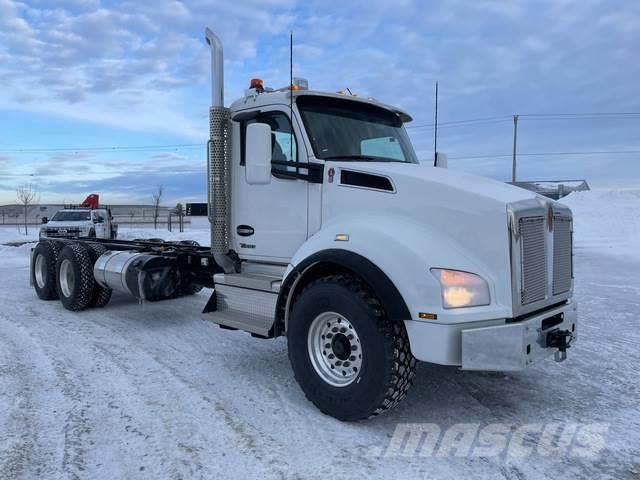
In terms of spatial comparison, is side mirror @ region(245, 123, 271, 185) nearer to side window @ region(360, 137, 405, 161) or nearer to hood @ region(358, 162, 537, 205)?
hood @ region(358, 162, 537, 205)

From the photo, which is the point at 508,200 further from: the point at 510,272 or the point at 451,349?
the point at 451,349

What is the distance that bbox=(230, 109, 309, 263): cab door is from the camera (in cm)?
467

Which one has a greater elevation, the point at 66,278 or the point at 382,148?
the point at 382,148

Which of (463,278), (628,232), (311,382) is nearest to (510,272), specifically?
(463,278)

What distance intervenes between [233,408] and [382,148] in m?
2.79

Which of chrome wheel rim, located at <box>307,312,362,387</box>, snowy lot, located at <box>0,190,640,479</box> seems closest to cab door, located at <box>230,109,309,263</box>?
chrome wheel rim, located at <box>307,312,362,387</box>

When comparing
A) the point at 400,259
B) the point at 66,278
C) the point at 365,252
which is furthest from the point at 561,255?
the point at 66,278

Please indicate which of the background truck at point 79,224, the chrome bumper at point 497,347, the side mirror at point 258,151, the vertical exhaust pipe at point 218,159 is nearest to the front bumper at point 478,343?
the chrome bumper at point 497,347

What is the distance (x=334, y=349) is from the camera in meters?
4.03

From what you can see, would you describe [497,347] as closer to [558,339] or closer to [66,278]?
[558,339]

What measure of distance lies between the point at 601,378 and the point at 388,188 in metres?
2.95

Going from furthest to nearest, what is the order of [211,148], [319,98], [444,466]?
[211,148], [319,98], [444,466]

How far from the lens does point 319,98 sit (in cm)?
479

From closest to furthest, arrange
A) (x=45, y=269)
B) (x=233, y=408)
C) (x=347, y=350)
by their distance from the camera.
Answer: (x=347, y=350), (x=233, y=408), (x=45, y=269)
